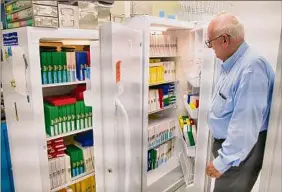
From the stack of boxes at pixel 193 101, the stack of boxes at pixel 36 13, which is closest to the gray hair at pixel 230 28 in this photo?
the stack of boxes at pixel 193 101

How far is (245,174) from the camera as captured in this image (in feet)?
3.76

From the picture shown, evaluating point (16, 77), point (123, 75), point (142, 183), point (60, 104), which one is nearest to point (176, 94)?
point (142, 183)

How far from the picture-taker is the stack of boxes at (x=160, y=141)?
7.30 feet

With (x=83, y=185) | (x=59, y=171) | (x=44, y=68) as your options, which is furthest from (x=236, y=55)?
(x=83, y=185)

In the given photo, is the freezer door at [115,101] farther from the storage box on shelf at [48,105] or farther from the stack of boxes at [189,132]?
the stack of boxes at [189,132]

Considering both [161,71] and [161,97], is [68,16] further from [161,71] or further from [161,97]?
[161,97]

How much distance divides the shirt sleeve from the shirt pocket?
0.33 ft

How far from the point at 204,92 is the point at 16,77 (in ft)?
4.41

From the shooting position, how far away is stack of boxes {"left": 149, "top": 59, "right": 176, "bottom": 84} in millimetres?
2074

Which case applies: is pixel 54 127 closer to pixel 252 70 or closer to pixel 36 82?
pixel 36 82

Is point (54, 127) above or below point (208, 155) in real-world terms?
above

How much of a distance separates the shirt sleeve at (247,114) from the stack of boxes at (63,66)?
3.55ft

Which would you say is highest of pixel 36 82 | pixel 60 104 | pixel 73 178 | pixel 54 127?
pixel 36 82

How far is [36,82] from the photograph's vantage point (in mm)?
1330
